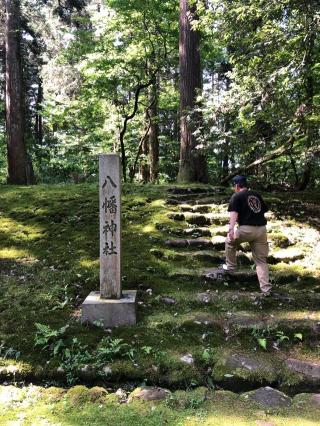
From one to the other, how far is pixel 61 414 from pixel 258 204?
12.4 feet

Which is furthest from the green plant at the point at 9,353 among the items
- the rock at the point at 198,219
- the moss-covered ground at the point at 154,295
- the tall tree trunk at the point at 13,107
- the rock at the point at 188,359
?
the tall tree trunk at the point at 13,107

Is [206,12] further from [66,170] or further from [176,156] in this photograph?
[66,170]

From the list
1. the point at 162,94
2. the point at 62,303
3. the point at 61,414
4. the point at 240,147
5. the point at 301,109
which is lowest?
the point at 61,414

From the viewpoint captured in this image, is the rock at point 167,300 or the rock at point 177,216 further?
the rock at point 177,216

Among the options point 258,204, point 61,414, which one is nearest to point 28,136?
point 258,204

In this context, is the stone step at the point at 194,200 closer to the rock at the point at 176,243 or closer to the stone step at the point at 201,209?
the stone step at the point at 201,209

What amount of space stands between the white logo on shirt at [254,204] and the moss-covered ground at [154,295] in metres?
1.18

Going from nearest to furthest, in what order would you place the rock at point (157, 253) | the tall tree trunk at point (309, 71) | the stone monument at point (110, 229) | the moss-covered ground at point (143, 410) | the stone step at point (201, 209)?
1. the moss-covered ground at point (143, 410)
2. the stone monument at point (110, 229)
3. the tall tree trunk at point (309, 71)
4. the rock at point (157, 253)
5. the stone step at point (201, 209)

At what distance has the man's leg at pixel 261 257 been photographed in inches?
223

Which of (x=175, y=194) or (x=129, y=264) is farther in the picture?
(x=175, y=194)

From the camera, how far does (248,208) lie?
577cm

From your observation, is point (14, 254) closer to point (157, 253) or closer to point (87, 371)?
point (157, 253)

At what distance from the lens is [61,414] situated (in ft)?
11.5

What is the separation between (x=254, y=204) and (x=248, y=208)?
4.7 inches
